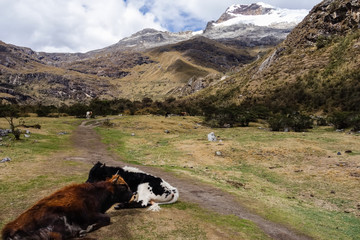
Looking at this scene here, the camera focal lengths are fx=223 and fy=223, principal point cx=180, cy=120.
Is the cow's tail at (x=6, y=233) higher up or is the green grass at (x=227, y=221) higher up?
the cow's tail at (x=6, y=233)

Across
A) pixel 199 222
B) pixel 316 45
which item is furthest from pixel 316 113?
pixel 199 222

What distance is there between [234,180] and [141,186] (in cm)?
822

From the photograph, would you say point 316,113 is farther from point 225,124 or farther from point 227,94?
point 227,94

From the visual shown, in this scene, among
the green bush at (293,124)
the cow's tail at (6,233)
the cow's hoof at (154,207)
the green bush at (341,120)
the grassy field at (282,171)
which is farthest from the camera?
the green bush at (293,124)

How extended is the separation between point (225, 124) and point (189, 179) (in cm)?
3018

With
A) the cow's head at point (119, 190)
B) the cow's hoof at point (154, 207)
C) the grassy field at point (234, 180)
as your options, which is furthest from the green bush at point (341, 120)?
the cow's head at point (119, 190)

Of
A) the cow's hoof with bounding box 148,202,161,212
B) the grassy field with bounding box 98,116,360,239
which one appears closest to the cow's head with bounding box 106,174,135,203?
the cow's hoof with bounding box 148,202,161,212

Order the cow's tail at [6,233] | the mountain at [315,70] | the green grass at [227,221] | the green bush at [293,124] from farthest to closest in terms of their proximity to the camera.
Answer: the mountain at [315,70] → the green bush at [293,124] → the green grass at [227,221] → the cow's tail at [6,233]

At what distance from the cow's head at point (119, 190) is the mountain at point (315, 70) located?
44511mm

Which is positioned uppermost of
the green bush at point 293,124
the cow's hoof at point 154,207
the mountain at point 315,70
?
the mountain at point 315,70

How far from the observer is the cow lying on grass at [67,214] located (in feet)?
13.4

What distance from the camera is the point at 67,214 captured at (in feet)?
15.4

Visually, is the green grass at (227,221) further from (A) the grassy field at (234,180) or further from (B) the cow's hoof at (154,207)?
(B) the cow's hoof at (154,207)

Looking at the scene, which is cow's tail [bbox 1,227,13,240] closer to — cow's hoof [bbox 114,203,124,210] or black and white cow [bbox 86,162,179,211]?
cow's hoof [bbox 114,203,124,210]
